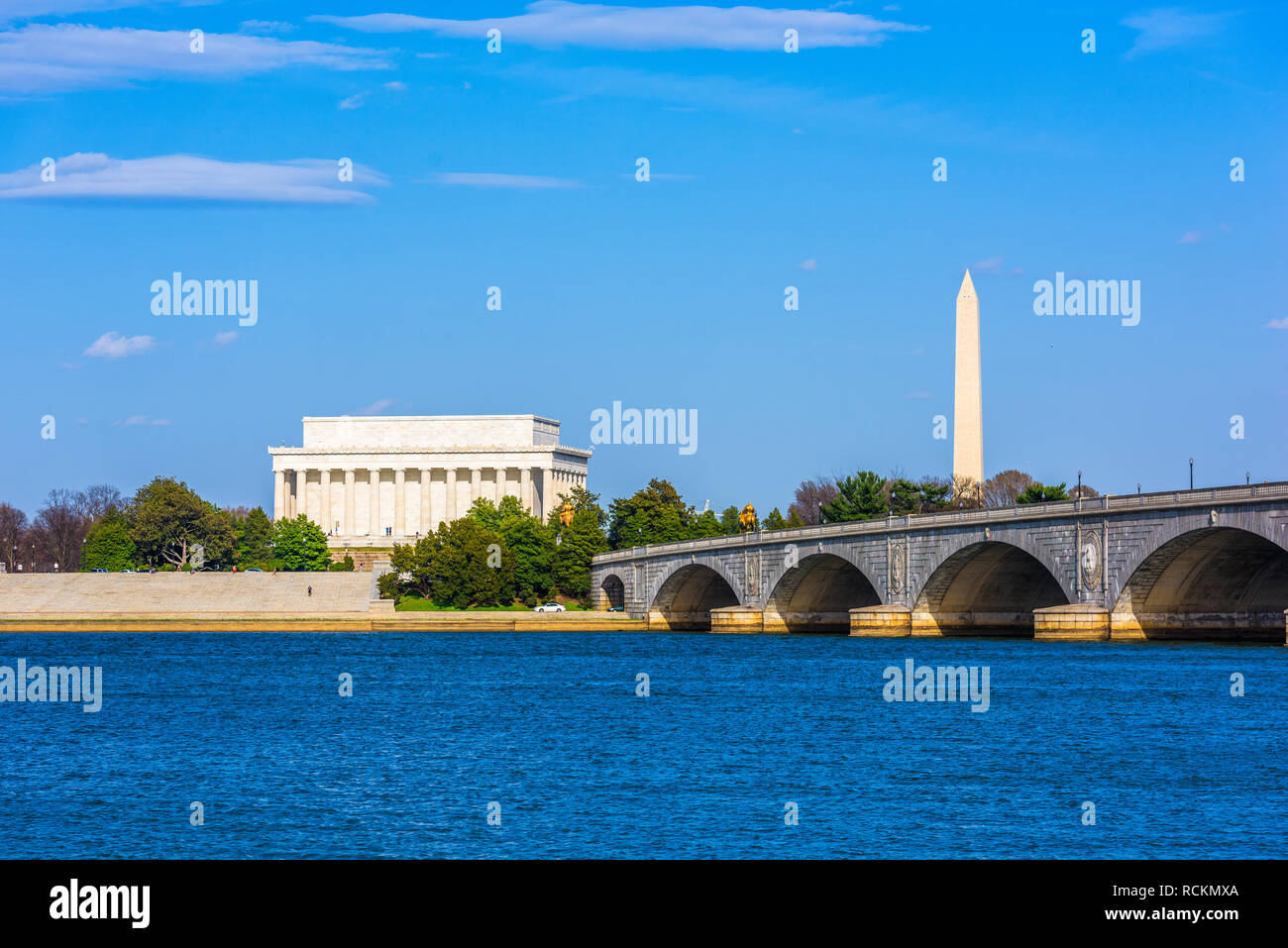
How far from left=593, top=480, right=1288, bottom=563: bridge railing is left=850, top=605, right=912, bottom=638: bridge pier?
4.68 meters

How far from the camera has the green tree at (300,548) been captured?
522 feet

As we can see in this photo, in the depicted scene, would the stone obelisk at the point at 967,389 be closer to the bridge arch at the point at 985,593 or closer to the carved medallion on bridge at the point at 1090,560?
the bridge arch at the point at 985,593

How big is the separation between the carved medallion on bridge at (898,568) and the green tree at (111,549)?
84820mm

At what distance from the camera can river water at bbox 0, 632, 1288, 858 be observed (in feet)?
90.4

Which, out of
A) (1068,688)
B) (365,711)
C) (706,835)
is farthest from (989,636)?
(706,835)

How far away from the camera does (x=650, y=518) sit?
463 feet

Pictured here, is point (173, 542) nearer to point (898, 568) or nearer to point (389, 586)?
point (389, 586)

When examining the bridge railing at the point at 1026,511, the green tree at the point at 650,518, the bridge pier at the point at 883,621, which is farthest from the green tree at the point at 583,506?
the bridge pier at the point at 883,621

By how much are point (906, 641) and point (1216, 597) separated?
16.7 m

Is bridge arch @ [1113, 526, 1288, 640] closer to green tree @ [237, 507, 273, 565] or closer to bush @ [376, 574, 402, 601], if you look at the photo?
bush @ [376, 574, 402, 601]

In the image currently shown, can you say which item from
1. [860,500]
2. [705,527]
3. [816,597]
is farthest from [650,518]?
[816,597]

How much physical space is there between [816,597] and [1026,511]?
28.8 meters

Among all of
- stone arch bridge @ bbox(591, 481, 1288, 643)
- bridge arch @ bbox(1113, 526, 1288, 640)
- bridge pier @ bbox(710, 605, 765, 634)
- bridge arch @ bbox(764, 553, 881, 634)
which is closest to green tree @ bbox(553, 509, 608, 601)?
stone arch bridge @ bbox(591, 481, 1288, 643)
